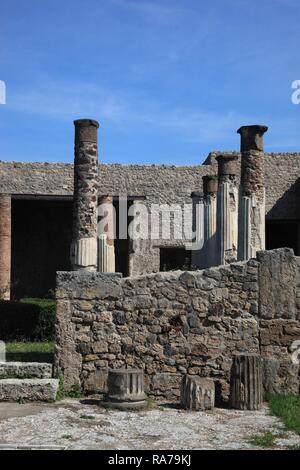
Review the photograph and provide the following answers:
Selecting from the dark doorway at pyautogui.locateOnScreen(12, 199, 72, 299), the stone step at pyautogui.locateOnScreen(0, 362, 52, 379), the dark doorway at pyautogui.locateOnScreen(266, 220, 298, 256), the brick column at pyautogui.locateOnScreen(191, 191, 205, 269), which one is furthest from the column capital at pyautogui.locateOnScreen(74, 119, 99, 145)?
the dark doorway at pyautogui.locateOnScreen(266, 220, 298, 256)

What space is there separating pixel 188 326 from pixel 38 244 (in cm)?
1628

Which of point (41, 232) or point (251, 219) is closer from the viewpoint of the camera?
point (251, 219)

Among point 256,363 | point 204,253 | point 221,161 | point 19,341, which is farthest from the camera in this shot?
point 204,253

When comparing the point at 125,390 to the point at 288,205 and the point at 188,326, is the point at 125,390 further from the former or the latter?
the point at 288,205

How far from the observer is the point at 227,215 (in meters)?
12.7

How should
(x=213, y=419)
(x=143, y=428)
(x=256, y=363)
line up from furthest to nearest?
(x=256, y=363) < (x=213, y=419) < (x=143, y=428)

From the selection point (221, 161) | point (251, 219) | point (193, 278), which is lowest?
point (193, 278)

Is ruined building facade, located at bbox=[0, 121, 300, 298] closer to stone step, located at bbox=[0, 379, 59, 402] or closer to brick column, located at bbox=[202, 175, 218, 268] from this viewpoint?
brick column, located at bbox=[202, 175, 218, 268]

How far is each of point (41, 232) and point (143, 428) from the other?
17908 mm

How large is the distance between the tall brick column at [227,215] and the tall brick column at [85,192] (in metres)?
3.64

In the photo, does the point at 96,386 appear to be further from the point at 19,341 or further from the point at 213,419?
the point at 19,341

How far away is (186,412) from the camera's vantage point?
263 inches

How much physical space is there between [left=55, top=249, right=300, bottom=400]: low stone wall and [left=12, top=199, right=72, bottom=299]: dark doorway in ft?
49.7

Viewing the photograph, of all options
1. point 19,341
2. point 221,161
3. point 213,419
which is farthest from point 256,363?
point 221,161
